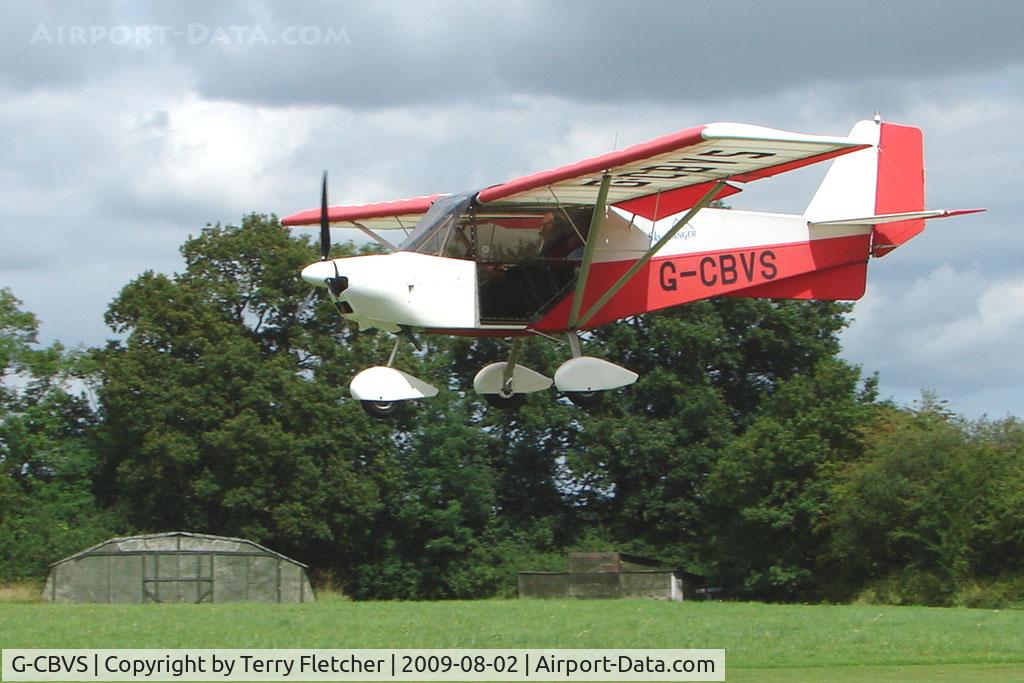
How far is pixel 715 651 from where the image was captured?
20641 mm

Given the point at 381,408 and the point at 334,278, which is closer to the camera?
the point at 334,278

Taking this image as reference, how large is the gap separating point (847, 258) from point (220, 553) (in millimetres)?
24747

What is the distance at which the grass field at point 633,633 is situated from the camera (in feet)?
64.9

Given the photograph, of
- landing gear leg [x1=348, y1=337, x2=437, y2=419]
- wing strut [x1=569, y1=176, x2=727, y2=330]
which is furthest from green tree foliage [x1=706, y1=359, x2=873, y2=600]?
landing gear leg [x1=348, y1=337, x2=437, y2=419]

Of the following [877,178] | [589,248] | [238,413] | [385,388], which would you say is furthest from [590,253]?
[238,413]

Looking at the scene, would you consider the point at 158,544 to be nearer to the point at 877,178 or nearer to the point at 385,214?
the point at 385,214

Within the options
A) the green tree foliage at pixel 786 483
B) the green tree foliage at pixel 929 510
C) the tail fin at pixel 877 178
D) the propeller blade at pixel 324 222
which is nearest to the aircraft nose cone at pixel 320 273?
the propeller blade at pixel 324 222

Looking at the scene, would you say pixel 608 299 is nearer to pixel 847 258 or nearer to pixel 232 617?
pixel 847 258

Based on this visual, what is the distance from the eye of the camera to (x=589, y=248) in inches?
667

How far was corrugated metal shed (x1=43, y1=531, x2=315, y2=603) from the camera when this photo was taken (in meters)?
38.6

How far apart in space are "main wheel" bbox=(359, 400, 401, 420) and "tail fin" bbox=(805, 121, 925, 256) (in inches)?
280

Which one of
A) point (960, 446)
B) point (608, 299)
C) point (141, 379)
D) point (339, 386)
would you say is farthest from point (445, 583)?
point (608, 299)
